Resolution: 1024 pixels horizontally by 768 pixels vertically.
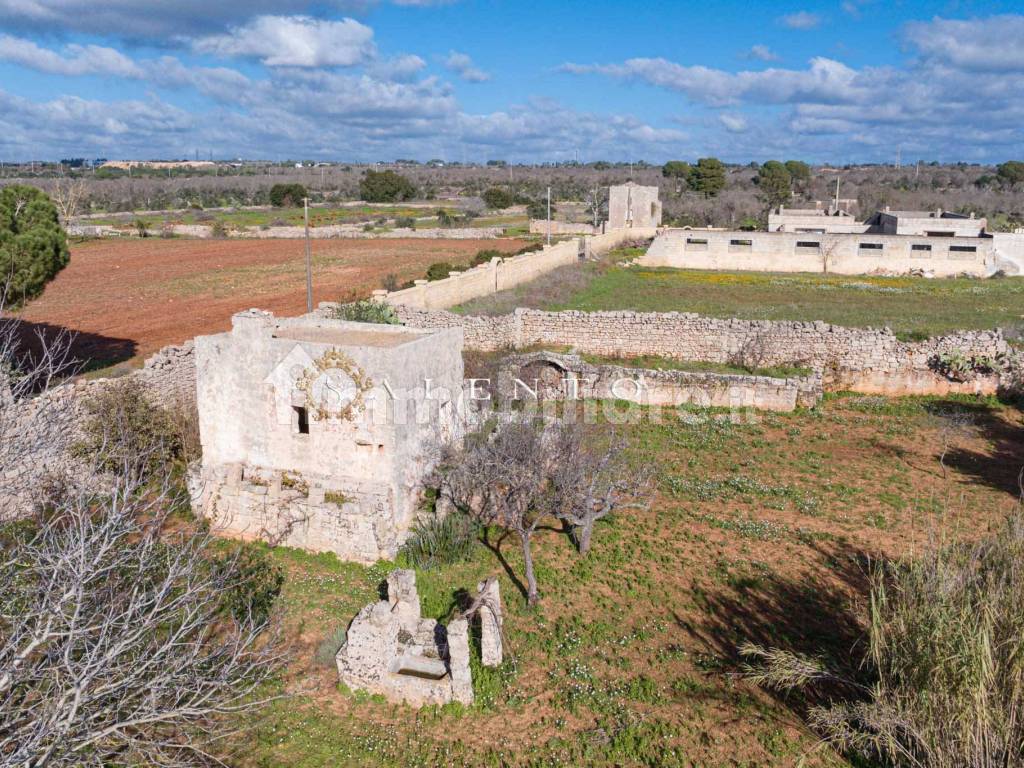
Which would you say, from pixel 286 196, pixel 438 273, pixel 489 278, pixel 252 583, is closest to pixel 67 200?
pixel 286 196

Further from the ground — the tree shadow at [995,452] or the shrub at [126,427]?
the shrub at [126,427]

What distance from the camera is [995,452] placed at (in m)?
14.9

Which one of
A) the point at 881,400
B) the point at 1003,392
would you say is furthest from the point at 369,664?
the point at 1003,392

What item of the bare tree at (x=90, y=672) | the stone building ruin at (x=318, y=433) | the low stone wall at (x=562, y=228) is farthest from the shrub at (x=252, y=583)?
the low stone wall at (x=562, y=228)

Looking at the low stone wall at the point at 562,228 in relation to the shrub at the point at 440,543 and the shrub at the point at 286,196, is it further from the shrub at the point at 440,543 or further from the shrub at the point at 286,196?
the shrub at the point at 440,543

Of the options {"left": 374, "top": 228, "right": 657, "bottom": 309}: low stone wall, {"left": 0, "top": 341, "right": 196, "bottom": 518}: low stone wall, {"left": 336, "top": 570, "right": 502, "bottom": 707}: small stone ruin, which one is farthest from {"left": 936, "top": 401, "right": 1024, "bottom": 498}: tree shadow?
{"left": 374, "top": 228, "right": 657, "bottom": 309}: low stone wall

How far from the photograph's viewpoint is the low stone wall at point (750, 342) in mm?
19016

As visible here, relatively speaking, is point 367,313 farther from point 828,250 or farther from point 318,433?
point 828,250

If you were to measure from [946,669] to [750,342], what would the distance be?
1591 centimetres

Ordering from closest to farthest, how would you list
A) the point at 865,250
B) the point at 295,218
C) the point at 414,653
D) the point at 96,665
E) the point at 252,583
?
the point at 96,665 → the point at 414,653 → the point at 252,583 → the point at 865,250 → the point at 295,218

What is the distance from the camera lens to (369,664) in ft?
26.5

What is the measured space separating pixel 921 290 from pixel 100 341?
34.1 metres

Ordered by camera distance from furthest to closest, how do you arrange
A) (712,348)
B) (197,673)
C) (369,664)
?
(712,348)
(369,664)
(197,673)

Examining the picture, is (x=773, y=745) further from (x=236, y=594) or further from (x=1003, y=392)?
(x=1003, y=392)
